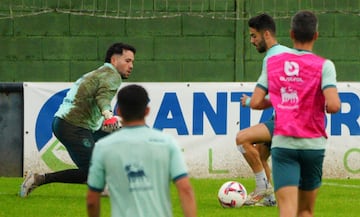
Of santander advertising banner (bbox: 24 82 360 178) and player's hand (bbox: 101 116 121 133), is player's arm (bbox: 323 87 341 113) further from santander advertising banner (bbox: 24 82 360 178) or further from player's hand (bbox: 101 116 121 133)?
santander advertising banner (bbox: 24 82 360 178)

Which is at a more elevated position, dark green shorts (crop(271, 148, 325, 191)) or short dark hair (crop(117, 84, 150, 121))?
short dark hair (crop(117, 84, 150, 121))

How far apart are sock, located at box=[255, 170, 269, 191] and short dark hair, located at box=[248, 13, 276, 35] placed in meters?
1.88

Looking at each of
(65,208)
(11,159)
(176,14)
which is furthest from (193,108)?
(65,208)

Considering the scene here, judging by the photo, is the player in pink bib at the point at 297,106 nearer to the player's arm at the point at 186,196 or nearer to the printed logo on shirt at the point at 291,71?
the printed logo on shirt at the point at 291,71

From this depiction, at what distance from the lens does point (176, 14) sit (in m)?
16.2

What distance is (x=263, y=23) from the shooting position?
1028cm

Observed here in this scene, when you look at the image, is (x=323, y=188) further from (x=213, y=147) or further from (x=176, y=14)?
(x=176, y=14)

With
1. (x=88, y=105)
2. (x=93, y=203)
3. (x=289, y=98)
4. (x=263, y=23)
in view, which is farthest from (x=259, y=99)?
(x=88, y=105)

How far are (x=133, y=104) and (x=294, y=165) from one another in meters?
2.16

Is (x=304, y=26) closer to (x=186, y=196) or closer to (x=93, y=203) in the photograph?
(x=186, y=196)

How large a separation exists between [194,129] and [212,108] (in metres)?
0.38

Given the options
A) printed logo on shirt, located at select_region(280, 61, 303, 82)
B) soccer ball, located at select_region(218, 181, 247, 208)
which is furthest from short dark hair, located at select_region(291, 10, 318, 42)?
soccer ball, located at select_region(218, 181, 247, 208)

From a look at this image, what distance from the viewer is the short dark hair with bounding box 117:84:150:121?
5.95 metres

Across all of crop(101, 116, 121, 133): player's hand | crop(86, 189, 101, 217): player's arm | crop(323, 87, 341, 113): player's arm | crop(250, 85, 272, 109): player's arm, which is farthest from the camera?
crop(101, 116, 121, 133): player's hand
